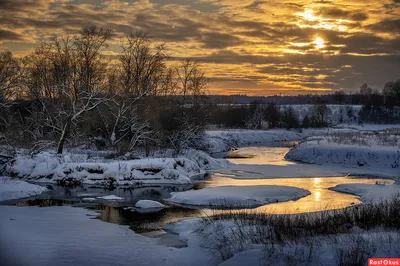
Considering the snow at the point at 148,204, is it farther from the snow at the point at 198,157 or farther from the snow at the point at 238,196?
the snow at the point at 198,157

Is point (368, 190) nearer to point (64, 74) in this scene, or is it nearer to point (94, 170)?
point (94, 170)

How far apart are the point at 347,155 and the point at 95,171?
24.8m

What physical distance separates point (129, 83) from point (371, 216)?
102 feet

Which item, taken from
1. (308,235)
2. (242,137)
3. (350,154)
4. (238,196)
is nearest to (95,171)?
(238,196)

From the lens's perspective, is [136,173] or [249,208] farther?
[136,173]

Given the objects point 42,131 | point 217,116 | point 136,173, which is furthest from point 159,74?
point 217,116

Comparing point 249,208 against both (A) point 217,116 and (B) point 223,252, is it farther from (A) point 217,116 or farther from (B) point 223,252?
(A) point 217,116

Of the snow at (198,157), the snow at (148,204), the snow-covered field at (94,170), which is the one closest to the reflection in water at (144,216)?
the snow at (148,204)

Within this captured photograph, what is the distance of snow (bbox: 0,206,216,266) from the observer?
34.3 feet

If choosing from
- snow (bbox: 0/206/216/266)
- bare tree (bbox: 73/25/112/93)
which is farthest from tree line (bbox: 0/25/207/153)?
snow (bbox: 0/206/216/266)

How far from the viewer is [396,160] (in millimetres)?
34906

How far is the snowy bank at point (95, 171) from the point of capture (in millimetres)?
26203

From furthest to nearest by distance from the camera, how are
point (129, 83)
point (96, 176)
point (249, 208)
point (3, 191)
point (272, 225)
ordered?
point (129, 83) < point (96, 176) < point (3, 191) < point (249, 208) < point (272, 225)

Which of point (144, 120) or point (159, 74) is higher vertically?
point (159, 74)
